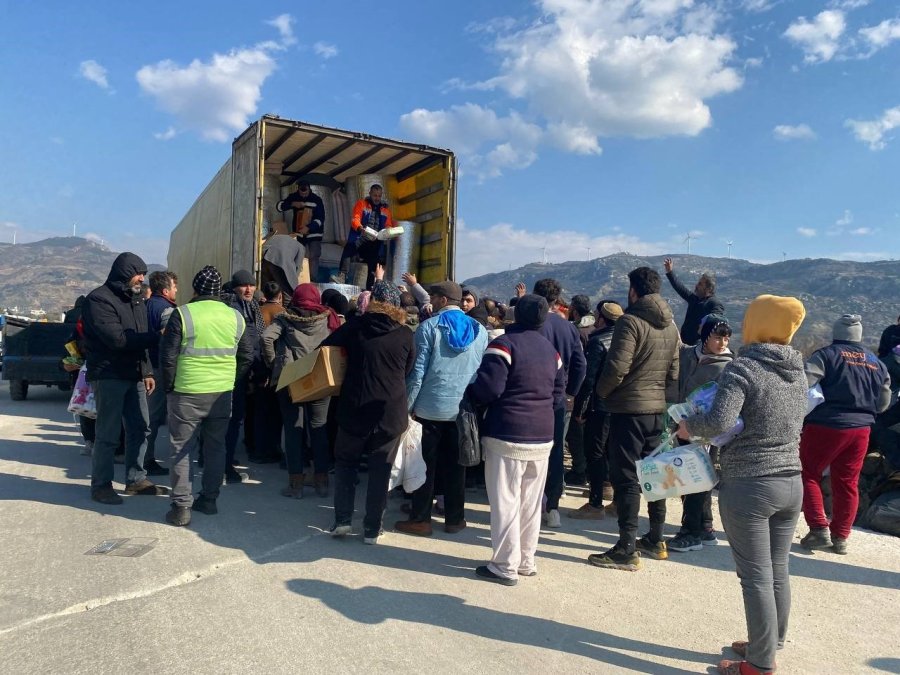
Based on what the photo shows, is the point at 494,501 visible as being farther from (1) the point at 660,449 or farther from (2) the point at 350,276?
(2) the point at 350,276

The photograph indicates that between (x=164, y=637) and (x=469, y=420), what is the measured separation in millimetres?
2151

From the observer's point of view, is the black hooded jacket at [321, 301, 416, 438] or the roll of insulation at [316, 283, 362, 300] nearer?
the black hooded jacket at [321, 301, 416, 438]

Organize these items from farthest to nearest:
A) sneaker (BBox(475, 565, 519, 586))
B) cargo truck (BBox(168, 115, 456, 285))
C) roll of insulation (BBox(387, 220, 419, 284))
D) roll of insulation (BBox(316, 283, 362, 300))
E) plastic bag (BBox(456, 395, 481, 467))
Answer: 1. roll of insulation (BBox(387, 220, 419, 284))
2. roll of insulation (BBox(316, 283, 362, 300))
3. cargo truck (BBox(168, 115, 456, 285))
4. plastic bag (BBox(456, 395, 481, 467))
5. sneaker (BBox(475, 565, 519, 586))

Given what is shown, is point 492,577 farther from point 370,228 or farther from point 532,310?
point 370,228

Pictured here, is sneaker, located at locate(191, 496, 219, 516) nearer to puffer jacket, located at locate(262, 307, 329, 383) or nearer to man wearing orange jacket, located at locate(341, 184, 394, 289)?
puffer jacket, located at locate(262, 307, 329, 383)

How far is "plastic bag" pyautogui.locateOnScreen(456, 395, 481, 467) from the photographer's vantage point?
4.18 metres

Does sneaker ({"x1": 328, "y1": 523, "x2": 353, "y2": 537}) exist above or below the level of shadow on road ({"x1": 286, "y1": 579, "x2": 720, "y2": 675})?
above

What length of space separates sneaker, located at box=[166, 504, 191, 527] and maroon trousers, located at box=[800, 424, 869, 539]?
4790 millimetres

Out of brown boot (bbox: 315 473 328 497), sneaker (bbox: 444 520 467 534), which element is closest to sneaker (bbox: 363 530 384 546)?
sneaker (bbox: 444 520 467 534)

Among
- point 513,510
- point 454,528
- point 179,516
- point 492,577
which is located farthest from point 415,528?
point 179,516

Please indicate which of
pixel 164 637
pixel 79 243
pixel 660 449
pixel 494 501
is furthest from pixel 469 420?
pixel 79 243

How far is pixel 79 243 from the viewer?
186125 mm

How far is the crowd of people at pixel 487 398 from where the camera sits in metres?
3.97

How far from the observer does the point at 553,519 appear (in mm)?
5156
